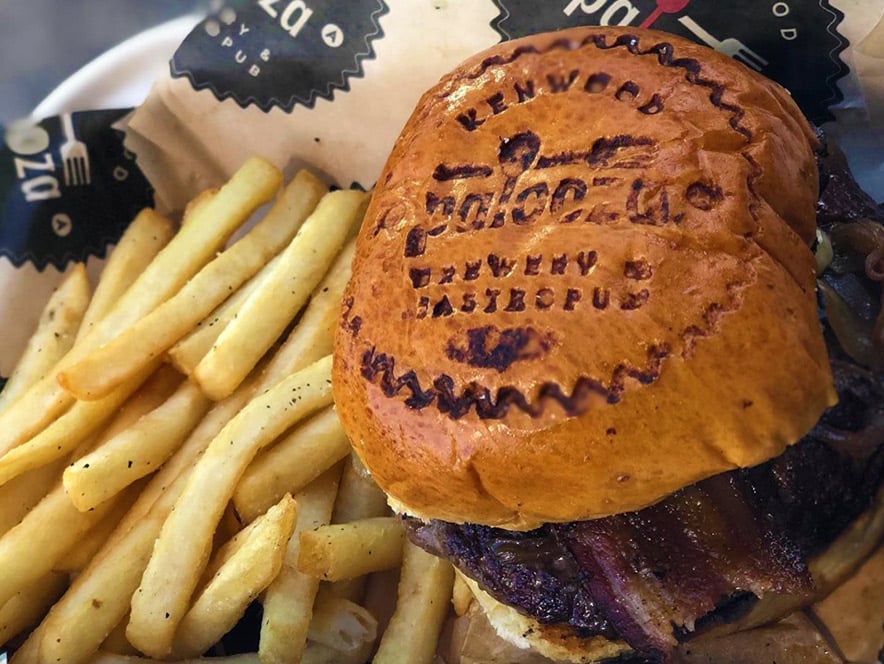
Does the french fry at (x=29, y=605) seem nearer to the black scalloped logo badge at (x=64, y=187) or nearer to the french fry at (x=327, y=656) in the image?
the french fry at (x=327, y=656)

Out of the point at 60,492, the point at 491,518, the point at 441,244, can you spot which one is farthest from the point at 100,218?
the point at 491,518

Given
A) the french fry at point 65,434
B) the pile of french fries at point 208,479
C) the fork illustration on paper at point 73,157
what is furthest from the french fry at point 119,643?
the fork illustration on paper at point 73,157

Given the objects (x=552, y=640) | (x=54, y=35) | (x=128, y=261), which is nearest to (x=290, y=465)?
(x=552, y=640)

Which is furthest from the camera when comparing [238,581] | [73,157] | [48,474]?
[73,157]

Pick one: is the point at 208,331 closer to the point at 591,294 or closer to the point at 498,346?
the point at 498,346

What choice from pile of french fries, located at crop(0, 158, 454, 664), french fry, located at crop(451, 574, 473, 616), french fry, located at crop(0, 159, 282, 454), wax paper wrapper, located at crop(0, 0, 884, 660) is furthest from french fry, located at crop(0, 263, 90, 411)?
french fry, located at crop(451, 574, 473, 616)
